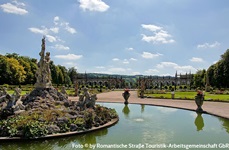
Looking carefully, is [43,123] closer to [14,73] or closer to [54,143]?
[54,143]

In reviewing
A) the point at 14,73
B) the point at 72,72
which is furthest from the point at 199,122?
the point at 72,72

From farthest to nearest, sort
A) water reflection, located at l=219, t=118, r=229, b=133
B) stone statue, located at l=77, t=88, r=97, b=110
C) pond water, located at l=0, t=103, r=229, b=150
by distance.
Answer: stone statue, located at l=77, t=88, r=97, b=110, water reflection, located at l=219, t=118, r=229, b=133, pond water, located at l=0, t=103, r=229, b=150

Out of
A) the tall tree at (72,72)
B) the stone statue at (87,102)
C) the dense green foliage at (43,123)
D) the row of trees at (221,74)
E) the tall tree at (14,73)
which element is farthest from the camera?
the tall tree at (72,72)

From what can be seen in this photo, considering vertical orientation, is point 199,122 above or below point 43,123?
below

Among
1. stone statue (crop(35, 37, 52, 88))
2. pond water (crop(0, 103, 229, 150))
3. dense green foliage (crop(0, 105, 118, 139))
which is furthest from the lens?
stone statue (crop(35, 37, 52, 88))

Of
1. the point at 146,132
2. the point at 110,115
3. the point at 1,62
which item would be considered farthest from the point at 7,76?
the point at 146,132

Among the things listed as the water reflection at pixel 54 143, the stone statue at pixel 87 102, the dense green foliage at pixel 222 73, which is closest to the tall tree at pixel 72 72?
the dense green foliage at pixel 222 73

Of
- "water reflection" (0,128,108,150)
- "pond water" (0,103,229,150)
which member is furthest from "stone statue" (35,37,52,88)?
"water reflection" (0,128,108,150)

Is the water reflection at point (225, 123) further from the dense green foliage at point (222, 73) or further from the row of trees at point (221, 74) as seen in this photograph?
the dense green foliage at point (222, 73)

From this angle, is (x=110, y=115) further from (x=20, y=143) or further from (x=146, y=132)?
(x=20, y=143)

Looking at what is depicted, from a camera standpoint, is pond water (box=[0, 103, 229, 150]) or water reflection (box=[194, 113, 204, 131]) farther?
water reflection (box=[194, 113, 204, 131])

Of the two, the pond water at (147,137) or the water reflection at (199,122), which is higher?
the water reflection at (199,122)

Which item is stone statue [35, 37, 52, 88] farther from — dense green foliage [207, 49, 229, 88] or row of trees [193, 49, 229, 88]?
dense green foliage [207, 49, 229, 88]

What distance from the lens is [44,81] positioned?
55.1 ft
